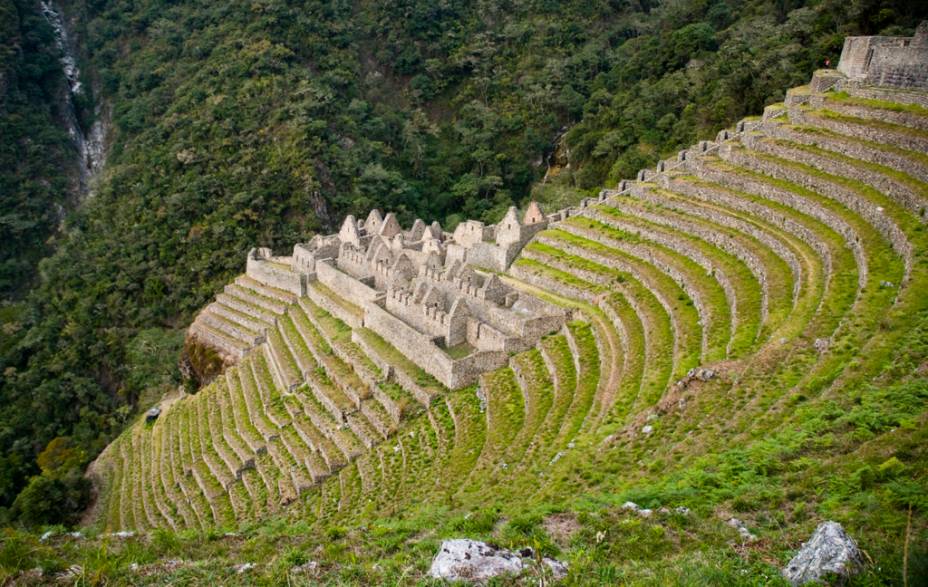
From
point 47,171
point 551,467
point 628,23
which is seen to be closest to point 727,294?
point 551,467

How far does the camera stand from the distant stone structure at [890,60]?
22375 millimetres

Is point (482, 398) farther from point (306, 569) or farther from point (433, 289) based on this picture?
point (306, 569)

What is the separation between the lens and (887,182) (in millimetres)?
17125

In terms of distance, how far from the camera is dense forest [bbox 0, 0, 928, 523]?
3912 centimetres

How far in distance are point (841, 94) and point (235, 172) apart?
41.7 m

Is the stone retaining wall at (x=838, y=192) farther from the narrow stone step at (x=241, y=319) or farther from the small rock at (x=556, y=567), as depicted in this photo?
the narrow stone step at (x=241, y=319)

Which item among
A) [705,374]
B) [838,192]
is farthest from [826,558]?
[838,192]

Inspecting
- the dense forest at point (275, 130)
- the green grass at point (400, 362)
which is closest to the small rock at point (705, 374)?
the green grass at point (400, 362)

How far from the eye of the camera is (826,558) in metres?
6.43

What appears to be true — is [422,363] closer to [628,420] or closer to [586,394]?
[586,394]

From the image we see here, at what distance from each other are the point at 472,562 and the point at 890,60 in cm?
2471

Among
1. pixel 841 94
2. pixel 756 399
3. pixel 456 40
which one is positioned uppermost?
pixel 456 40

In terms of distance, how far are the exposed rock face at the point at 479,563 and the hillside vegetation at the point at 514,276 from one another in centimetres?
63

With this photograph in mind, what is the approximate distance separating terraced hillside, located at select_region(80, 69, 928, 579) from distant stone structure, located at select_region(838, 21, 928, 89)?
4.75 feet
